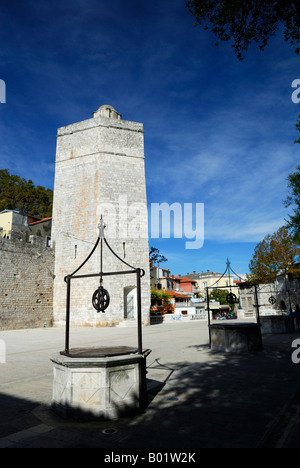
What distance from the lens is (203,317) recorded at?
27.8m

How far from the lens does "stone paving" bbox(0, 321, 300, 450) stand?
302 centimetres

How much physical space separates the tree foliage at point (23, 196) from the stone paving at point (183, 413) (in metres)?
28.8

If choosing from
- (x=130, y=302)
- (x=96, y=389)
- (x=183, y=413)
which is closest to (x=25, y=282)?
(x=130, y=302)

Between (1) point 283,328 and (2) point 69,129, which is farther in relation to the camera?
(2) point 69,129

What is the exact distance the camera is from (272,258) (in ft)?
111

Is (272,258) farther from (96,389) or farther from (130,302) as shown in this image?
(96,389)

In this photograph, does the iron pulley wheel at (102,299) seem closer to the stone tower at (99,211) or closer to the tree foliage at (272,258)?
the stone tower at (99,211)

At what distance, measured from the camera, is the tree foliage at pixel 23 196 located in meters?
31.6

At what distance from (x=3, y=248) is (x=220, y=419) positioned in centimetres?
1812

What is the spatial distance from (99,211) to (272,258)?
22111mm

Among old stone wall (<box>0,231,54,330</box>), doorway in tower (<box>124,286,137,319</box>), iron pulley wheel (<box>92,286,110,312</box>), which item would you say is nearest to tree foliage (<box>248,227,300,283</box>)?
doorway in tower (<box>124,286,137,319</box>)

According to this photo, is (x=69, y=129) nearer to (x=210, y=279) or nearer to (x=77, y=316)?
(x=77, y=316)

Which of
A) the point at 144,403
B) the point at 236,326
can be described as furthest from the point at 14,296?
the point at 144,403

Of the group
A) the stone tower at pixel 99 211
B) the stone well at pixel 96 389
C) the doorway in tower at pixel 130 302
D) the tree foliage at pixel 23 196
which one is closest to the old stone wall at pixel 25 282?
the stone tower at pixel 99 211
